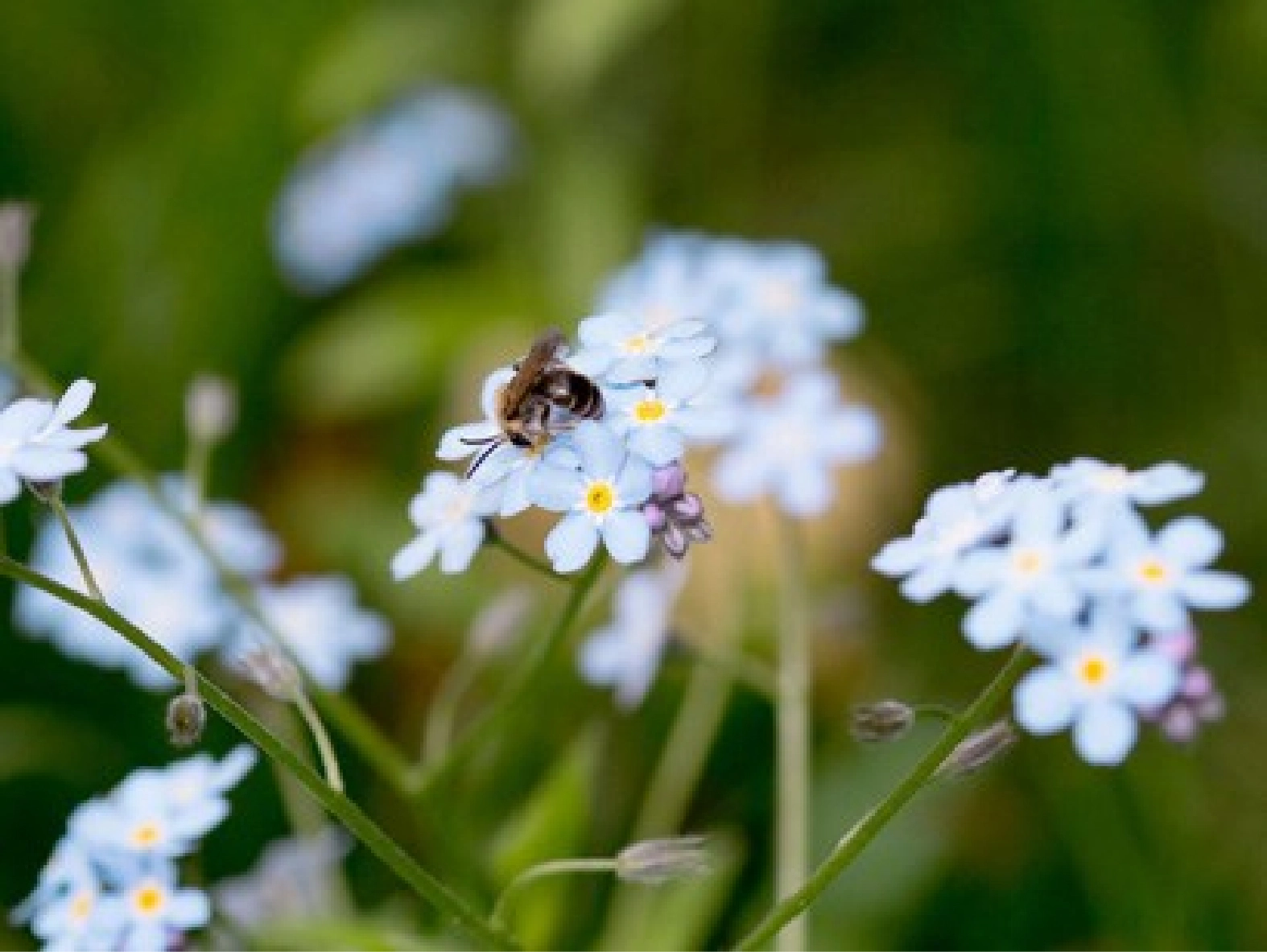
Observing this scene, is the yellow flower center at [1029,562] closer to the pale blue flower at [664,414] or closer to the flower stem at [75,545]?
the pale blue flower at [664,414]

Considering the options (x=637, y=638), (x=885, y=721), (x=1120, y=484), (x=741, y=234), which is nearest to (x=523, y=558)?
(x=885, y=721)

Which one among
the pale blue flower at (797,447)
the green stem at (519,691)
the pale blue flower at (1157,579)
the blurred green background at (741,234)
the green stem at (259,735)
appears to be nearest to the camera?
the green stem at (259,735)

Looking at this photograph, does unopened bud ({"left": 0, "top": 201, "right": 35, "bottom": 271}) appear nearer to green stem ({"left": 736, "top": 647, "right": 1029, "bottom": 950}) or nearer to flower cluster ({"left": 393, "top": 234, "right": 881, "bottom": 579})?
flower cluster ({"left": 393, "top": 234, "right": 881, "bottom": 579})

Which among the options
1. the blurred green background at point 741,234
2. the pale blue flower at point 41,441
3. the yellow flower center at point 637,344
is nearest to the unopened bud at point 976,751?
the yellow flower center at point 637,344

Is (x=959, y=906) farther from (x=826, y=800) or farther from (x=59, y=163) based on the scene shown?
(x=59, y=163)

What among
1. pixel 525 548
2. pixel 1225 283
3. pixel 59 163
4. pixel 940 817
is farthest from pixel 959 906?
pixel 59 163

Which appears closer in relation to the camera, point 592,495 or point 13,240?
point 592,495

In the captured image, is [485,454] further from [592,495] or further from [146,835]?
[146,835]

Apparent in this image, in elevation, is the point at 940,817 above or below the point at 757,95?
below
